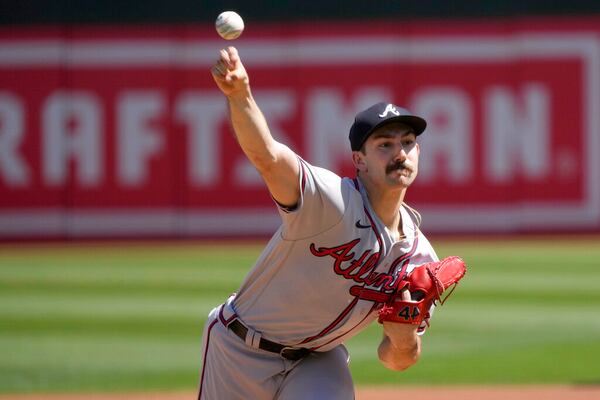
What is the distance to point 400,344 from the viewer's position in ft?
14.3

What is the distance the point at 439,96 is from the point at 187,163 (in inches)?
151

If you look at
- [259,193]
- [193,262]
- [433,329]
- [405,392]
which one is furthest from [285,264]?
[259,193]

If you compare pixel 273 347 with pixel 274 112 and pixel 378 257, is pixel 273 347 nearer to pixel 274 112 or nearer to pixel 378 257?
pixel 378 257

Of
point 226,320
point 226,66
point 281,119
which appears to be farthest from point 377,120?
point 281,119

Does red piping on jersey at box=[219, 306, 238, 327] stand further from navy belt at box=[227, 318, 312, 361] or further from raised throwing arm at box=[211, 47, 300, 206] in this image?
raised throwing arm at box=[211, 47, 300, 206]

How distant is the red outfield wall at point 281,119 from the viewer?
16.5m

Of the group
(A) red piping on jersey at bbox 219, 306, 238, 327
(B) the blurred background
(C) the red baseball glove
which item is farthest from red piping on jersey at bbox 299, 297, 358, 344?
(B) the blurred background

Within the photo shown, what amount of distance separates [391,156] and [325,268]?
48 cm

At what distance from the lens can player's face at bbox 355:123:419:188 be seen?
421 cm

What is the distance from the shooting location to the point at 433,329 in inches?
382

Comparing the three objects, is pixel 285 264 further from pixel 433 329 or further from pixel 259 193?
pixel 259 193

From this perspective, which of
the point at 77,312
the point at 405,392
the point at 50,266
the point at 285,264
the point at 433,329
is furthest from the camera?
the point at 50,266

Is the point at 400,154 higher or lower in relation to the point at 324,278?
higher

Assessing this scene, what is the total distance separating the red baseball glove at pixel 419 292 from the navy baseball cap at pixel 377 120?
0.53m
